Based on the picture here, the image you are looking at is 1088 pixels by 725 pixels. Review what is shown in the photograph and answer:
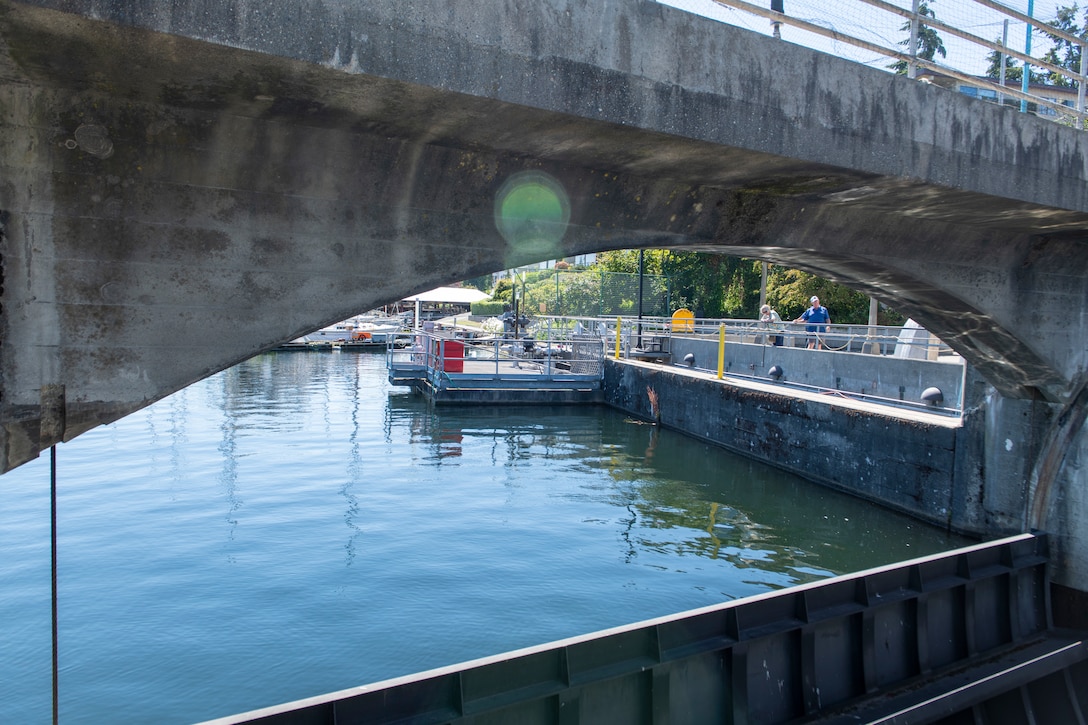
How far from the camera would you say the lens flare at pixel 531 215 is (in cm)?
521

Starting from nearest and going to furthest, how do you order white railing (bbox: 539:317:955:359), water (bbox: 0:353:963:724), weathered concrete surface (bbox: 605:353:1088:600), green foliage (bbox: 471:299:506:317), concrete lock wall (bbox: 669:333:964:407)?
water (bbox: 0:353:963:724), weathered concrete surface (bbox: 605:353:1088:600), concrete lock wall (bbox: 669:333:964:407), white railing (bbox: 539:317:955:359), green foliage (bbox: 471:299:506:317)

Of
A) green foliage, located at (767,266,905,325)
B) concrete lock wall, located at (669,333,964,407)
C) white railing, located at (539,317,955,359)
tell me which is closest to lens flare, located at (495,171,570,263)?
concrete lock wall, located at (669,333,964,407)

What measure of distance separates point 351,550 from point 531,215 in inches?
289

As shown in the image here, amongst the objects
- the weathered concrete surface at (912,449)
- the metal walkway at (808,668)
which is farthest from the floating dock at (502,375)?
the metal walkway at (808,668)

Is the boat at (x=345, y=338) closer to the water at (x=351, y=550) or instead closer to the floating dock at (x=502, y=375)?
the floating dock at (x=502, y=375)

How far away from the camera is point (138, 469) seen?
15883 mm

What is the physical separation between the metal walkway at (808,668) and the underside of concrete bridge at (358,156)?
2.47 m

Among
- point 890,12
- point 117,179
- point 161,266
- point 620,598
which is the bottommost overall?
point 620,598

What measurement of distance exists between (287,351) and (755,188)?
41.3 m

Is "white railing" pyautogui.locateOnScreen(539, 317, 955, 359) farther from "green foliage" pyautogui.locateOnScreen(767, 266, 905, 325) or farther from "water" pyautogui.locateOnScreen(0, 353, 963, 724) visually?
"green foliage" pyautogui.locateOnScreen(767, 266, 905, 325)

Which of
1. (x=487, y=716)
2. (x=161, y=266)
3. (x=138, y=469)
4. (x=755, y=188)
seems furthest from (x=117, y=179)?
(x=138, y=469)

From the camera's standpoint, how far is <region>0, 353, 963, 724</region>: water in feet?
25.7

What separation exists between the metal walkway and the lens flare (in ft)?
9.24

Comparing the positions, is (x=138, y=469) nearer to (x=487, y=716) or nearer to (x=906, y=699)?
(x=487, y=716)
